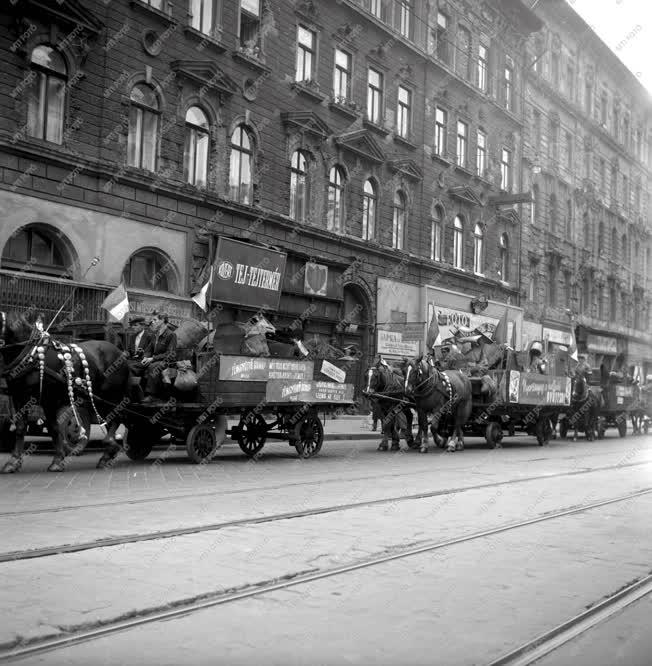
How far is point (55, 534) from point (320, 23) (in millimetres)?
24567

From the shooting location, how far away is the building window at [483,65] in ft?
129

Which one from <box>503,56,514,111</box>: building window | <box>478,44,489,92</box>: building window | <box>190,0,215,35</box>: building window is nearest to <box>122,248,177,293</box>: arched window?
<box>190,0,215,35</box>: building window

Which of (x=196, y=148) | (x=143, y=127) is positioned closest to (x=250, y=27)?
(x=196, y=148)

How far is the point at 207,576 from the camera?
6098 mm

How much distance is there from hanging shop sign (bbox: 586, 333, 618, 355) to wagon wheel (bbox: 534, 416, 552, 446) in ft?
93.9

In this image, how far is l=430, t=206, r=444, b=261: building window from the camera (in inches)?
1405

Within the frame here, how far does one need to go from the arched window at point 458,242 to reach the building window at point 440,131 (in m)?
2.95

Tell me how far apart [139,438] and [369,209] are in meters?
18.9

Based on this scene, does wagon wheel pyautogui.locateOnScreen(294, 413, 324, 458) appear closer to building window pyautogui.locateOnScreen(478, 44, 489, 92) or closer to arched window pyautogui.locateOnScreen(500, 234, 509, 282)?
→ arched window pyautogui.locateOnScreen(500, 234, 509, 282)

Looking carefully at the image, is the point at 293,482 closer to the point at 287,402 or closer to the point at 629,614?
the point at 287,402

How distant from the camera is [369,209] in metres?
31.8

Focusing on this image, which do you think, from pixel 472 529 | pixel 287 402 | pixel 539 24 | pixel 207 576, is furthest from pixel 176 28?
pixel 539 24

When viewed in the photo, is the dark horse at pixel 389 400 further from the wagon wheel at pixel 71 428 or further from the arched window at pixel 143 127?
the arched window at pixel 143 127

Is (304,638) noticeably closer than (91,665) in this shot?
No
